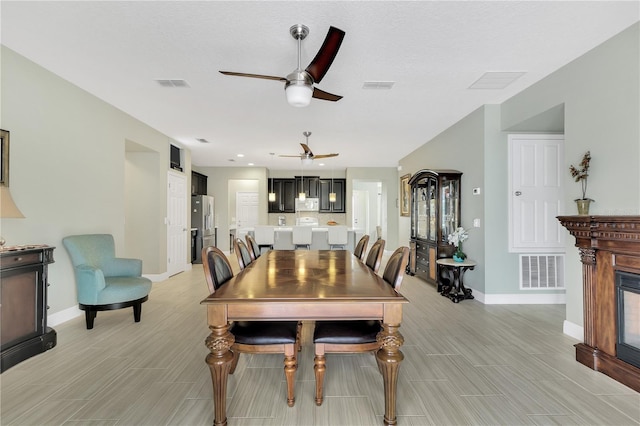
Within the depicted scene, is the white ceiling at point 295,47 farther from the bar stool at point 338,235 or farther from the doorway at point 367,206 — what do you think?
the doorway at point 367,206

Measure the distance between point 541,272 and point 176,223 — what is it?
618 centimetres

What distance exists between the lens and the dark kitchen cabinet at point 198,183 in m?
7.84

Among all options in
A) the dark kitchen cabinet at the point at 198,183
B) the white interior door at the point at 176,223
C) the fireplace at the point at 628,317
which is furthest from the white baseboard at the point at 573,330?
the dark kitchen cabinet at the point at 198,183

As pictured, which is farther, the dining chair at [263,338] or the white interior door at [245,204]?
the white interior door at [245,204]

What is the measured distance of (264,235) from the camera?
5.80m

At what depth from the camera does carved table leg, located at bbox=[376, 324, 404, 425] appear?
161 cm

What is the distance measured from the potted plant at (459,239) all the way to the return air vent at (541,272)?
726 millimetres

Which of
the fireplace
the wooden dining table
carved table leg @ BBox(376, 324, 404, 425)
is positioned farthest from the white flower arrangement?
carved table leg @ BBox(376, 324, 404, 425)

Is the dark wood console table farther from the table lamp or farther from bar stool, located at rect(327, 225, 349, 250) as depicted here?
bar stool, located at rect(327, 225, 349, 250)

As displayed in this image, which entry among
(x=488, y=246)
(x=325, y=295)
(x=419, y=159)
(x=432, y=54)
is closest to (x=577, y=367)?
(x=488, y=246)

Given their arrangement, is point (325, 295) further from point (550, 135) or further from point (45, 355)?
point (550, 135)

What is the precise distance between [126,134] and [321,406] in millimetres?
4509

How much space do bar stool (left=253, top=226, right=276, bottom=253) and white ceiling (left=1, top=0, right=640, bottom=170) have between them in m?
2.25

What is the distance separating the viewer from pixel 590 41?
256 centimetres
